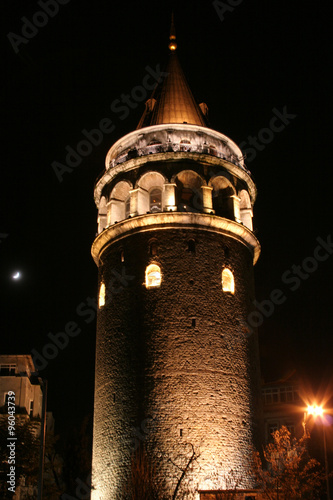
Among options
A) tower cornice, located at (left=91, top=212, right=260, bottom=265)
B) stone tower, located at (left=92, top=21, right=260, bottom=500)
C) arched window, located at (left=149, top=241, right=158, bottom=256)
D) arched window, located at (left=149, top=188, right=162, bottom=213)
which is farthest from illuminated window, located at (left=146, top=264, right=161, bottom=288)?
arched window, located at (left=149, top=188, right=162, bottom=213)

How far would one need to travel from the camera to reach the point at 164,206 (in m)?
33.6

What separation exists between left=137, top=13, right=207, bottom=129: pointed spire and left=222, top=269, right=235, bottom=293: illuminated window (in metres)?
9.09

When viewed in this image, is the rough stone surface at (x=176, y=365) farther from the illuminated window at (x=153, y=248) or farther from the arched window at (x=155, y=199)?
the arched window at (x=155, y=199)

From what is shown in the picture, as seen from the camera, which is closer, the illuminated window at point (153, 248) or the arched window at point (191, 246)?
the arched window at point (191, 246)

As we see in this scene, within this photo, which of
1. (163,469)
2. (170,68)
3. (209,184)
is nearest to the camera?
(163,469)

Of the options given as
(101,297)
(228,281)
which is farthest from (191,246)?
(101,297)

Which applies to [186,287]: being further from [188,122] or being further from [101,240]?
[188,122]

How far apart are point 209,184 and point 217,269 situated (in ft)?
15.6

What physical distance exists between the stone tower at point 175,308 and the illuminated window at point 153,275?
6 cm

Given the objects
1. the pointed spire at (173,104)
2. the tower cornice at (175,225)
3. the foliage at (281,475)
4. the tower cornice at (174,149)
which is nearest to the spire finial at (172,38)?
the pointed spire at (173,104)

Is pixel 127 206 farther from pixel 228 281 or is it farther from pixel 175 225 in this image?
pixel 228 281

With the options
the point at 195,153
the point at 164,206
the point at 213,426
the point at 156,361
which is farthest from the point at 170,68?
the point at 213,426

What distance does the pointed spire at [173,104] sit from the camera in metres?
37.2

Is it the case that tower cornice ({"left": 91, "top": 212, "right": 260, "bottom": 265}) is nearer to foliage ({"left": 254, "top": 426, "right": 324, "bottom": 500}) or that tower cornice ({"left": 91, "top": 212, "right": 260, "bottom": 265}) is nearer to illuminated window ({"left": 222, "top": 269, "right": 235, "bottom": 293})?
illuminated window ({"left": 222, "top": 269, "right": 235, "bottom": 293})
